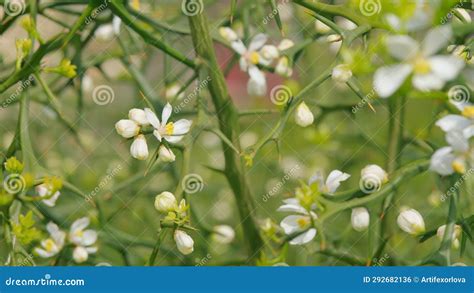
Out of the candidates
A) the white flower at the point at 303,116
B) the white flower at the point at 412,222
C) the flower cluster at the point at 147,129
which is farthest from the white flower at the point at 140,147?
the white flower at the point at 412,222

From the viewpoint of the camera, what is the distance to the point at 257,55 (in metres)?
1.48

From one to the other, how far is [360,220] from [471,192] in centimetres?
28

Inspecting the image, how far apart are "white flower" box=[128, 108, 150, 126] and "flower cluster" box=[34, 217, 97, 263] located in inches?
12.5

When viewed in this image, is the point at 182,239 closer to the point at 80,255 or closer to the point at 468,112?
the point at 80,255

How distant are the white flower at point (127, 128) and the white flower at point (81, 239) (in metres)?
0.31

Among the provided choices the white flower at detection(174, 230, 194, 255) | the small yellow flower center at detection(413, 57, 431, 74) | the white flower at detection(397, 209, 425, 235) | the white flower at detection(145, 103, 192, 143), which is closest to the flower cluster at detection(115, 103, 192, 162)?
the white flower at detection(145, 103, 192, 143)

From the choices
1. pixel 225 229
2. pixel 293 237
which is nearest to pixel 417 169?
pixel 293 237

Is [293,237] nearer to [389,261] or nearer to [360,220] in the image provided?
[360,220]

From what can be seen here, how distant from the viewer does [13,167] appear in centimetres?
126

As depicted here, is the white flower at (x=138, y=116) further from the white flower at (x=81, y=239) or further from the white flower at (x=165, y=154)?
the white flower at (x=81, y=239)

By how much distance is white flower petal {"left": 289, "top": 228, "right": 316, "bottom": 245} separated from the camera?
4.15ft

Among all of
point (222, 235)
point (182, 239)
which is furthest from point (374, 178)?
point (222, 235)

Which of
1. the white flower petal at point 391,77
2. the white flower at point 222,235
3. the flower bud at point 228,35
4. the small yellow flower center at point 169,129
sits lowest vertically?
the white flower at point 222,235

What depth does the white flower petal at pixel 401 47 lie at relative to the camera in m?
0.79
